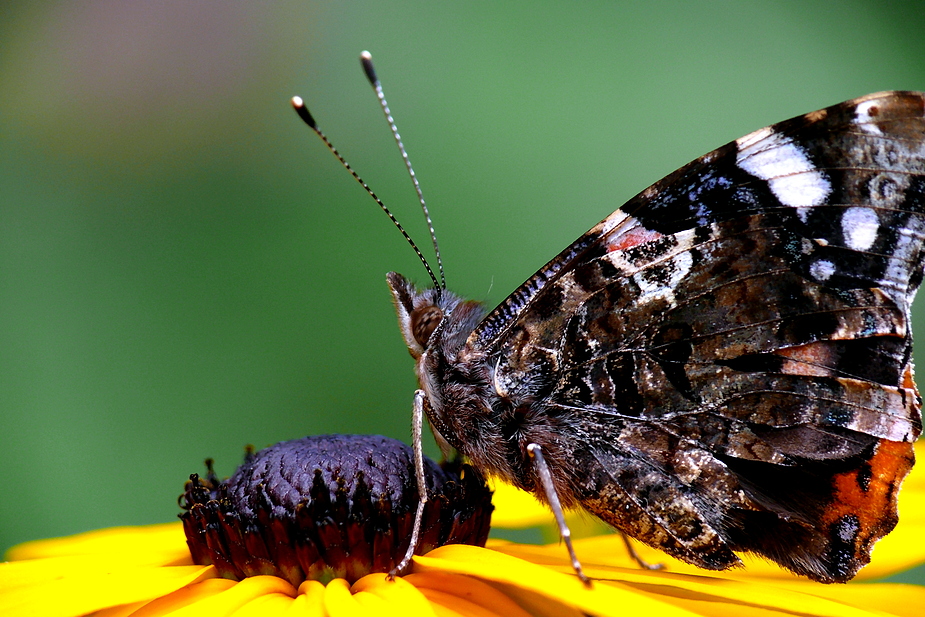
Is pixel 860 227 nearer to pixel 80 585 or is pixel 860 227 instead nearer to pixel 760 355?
pixel 760 355

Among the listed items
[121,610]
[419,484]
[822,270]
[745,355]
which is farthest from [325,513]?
[822,270]

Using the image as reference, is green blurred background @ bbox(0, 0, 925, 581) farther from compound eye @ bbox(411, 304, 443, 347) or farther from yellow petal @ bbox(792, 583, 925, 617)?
yellow petal @ bbox(792, 583, 925, 617)

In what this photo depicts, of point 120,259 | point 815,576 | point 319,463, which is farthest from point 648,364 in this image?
point 120,259

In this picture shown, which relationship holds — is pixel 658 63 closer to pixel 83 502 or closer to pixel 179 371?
pixel 179 371

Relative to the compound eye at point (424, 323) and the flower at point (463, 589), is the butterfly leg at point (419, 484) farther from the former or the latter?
the compound eye at point (424, 323)

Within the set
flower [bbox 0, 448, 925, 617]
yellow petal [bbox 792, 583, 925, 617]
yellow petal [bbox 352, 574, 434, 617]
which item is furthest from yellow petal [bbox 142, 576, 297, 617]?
yellow petal [bbox 792, 583, 925, 617]
